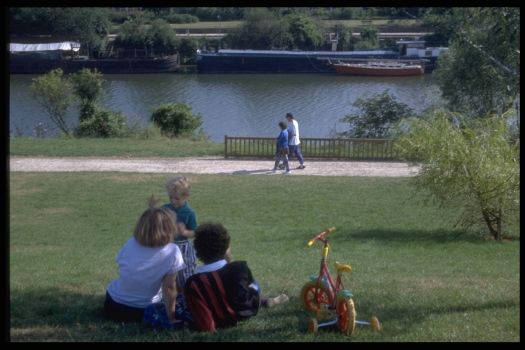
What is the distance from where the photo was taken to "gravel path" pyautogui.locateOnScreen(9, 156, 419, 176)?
916 inches

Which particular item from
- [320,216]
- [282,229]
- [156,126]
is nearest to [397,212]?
[320,216]

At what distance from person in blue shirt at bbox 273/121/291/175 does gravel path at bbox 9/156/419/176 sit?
0.27 metres

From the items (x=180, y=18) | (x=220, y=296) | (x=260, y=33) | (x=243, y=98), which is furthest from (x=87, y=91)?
(x=220, y=296)

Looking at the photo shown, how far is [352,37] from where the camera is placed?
51.4 metres

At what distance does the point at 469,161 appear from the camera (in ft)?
43.0

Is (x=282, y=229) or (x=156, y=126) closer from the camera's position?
(x=282, y=229)

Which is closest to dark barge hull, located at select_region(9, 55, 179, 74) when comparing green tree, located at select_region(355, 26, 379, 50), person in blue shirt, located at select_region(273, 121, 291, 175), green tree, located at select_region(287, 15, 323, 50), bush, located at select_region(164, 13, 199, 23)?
bush, located at select_region(164, 13, 199, 23)

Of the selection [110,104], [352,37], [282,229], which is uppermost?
[352,37]

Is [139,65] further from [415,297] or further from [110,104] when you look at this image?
[415,297]

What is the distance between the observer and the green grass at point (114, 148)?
26391 millimetres

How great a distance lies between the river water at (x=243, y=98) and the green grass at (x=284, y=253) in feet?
44.9

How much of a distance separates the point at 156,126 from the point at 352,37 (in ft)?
71.4

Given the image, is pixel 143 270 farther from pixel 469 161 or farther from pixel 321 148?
pixel 321 148
